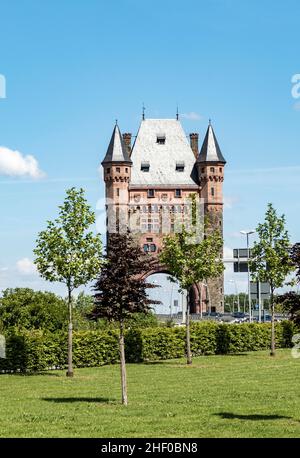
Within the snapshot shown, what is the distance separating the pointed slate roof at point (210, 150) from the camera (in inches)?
4385

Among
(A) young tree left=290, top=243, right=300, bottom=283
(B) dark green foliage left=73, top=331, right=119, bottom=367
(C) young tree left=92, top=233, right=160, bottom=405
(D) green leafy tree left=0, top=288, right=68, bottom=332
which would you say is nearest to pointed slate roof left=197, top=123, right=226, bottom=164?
(D) green leafy tree left=0, top=288, right=68, bottom=332

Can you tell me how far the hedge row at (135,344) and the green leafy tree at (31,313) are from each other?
25.5 feet

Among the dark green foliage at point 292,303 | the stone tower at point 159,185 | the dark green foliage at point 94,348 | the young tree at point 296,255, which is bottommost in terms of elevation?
the dark green foliage at point 94,348

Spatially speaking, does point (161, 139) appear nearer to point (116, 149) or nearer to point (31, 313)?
point (116, 149)

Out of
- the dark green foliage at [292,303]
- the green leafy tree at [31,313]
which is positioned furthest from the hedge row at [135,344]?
the dark green foliage at [292,303]

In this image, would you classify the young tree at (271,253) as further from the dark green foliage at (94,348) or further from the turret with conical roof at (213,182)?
the turret with conical roof at (213,182)

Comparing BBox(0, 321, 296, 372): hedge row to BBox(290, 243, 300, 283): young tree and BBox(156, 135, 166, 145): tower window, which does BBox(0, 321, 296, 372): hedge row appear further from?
BBox(156, 135, 166, 145): tower window

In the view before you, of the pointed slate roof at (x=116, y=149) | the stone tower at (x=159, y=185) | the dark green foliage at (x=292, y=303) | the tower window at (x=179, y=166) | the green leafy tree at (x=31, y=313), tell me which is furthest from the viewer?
the tower window at (x=179, y=166)

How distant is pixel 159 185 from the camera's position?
11150cm

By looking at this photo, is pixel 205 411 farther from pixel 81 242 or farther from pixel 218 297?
pixel 218 297

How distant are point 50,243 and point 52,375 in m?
6.14

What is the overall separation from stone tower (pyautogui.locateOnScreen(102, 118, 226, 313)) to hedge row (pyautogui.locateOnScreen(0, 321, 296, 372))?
56.3 metres

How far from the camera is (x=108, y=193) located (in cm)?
10944

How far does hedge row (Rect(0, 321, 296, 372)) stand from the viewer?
37719 millimetres
